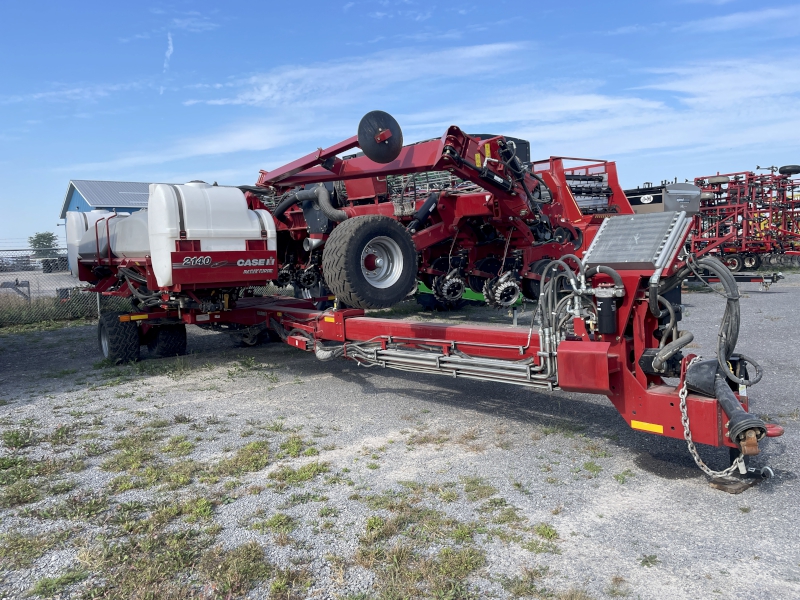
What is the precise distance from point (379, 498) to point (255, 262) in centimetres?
395

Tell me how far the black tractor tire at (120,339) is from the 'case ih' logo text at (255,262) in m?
2.44

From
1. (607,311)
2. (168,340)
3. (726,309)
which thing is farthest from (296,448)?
(168,340)

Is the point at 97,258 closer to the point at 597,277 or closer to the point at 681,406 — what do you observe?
the point at 597,277

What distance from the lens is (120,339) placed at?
8359mm

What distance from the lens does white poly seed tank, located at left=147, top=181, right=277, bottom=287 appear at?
6.44 metres

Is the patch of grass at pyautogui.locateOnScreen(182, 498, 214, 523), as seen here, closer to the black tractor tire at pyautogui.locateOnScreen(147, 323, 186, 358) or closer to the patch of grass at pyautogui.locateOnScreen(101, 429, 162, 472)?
the patch of grass at pyautogui.locateOnScreen(101, 429, 162, 472)

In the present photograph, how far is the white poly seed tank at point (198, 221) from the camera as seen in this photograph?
644cm

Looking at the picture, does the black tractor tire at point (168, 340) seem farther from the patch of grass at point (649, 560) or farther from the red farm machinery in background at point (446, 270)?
the patch of grass at point (649, 560)

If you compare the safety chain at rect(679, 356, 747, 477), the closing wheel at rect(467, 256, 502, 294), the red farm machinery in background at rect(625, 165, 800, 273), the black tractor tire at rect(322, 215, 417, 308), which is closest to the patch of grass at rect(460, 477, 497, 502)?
the safety chain at rect(679, 356, 747, 477)

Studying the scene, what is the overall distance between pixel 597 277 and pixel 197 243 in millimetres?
4257

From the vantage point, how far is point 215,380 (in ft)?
24.1

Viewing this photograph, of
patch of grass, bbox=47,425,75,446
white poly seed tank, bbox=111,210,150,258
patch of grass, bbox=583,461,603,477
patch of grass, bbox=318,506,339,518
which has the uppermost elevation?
white poly seed tank, bbox=111,210,150,258

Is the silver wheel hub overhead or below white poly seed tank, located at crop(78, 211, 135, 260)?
below

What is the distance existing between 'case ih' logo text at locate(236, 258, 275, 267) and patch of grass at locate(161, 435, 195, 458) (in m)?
2.40
